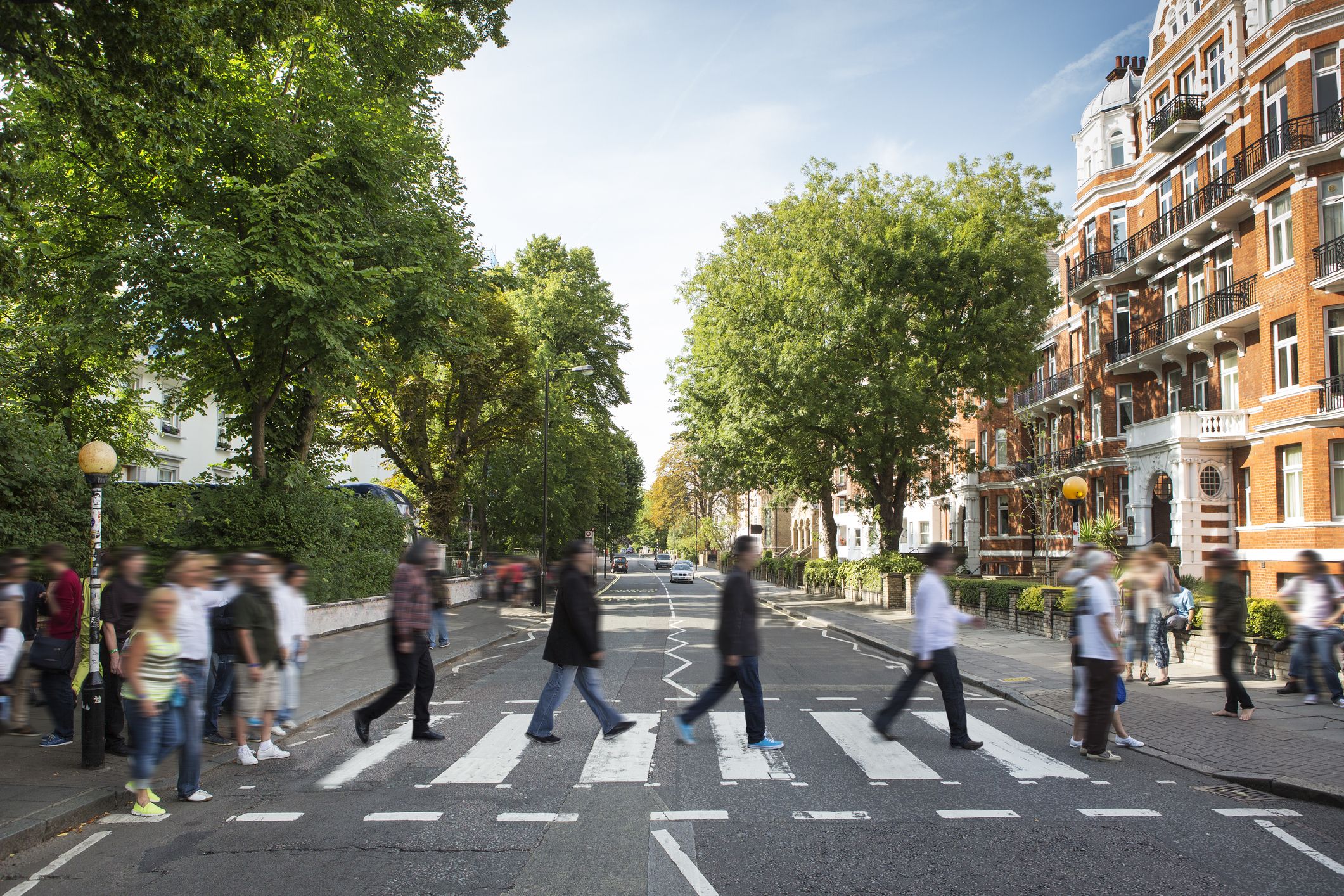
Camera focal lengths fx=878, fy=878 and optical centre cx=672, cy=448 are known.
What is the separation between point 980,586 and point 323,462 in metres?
18.5

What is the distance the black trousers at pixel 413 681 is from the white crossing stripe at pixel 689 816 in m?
3.05

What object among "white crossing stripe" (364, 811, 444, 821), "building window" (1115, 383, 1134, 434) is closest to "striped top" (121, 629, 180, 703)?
"white crossing stripe" (364, 811, 444, 821)

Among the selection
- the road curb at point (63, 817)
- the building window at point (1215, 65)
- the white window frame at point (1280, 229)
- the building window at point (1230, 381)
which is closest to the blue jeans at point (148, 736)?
the road curb at point (63, 817)

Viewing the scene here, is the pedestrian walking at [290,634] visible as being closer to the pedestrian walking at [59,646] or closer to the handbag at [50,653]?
the pedestrian walking at [59,646]

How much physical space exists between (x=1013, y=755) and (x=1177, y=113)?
2754 centimetres

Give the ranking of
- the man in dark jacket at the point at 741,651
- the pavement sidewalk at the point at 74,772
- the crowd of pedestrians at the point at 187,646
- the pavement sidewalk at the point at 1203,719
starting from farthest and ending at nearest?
the man in dark jacket at the point at 741,651 < the pavement sidewalk at the point at 1203,719 < the crowd of pedestrians at the point at 187,646 < the pavement sidewalk at the point at 74,772

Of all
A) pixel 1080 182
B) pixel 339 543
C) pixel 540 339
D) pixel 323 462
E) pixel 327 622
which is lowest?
pixel 327 622

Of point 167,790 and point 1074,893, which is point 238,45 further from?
point 1074,893

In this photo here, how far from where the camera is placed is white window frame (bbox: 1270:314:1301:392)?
23062 mm

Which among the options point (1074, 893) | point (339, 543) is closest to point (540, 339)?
point (339, 543)

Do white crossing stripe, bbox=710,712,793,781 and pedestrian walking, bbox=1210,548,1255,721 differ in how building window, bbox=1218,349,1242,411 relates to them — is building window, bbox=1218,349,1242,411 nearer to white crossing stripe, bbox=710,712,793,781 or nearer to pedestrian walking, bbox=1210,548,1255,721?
pedestrian walking, bbox=1210,548,1255,721

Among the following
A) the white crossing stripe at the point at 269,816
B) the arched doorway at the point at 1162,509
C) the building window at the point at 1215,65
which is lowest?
the white crossing stripe at the point at 269,816

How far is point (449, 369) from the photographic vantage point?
109 feet

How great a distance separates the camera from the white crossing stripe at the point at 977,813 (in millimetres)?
6102
